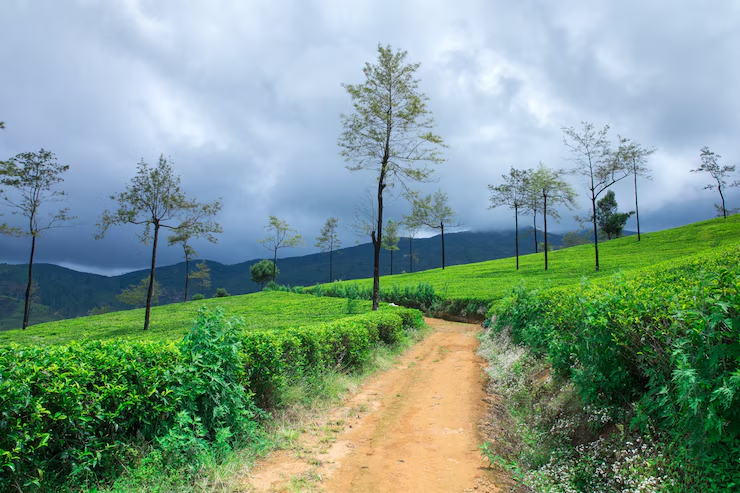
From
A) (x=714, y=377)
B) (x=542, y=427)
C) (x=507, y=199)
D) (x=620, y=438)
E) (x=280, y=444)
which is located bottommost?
(x=280, y=444)

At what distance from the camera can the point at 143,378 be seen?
15.3ft

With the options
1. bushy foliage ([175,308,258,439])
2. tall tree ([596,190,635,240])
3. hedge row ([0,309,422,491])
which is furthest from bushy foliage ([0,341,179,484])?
tall tree ([596,190,635,240])

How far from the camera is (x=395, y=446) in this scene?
19.4ft

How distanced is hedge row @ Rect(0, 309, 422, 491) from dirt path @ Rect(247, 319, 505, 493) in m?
1.28

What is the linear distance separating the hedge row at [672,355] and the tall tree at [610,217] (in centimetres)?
8195

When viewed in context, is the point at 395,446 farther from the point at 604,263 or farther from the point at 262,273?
the point at 262,273

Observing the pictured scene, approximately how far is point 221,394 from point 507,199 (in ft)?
136

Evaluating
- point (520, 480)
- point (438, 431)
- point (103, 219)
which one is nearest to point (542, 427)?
point (520, 480)

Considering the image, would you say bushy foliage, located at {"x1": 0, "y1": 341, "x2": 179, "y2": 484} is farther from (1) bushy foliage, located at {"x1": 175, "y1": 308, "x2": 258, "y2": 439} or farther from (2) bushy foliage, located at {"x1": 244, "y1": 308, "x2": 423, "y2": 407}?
(2) bushy foliage, located at {"x1": 244, "y1": 308, "x2": 423, "y2": 407}

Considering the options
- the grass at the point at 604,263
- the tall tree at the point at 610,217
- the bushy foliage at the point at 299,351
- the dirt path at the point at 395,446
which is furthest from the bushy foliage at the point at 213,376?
the tall tree at the point at 610,217

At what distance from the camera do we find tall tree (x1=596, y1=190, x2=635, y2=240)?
263 feet

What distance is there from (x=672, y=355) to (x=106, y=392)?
5.71 m

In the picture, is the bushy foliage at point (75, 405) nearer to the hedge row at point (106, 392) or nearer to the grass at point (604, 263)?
the hedge row at point (106, 392)

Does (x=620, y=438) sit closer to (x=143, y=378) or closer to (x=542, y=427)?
(x=542, y=427)
